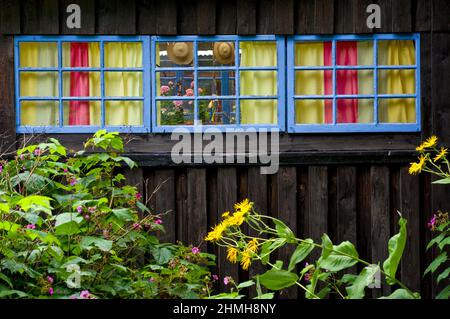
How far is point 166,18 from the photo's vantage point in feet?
21.1

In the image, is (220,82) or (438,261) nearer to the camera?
(438,261)

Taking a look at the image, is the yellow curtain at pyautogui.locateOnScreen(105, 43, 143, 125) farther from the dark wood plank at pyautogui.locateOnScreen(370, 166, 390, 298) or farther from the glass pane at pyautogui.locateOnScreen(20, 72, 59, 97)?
the dark wood plank at pyautogui.locateOnScreen(370, 166, 390, 298)

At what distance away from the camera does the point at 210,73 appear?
658 centimetres

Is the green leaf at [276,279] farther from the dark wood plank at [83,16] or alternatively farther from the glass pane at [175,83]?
the dark wood plank at [83,16]

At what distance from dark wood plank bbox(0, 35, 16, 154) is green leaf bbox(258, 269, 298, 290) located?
13.5 ft

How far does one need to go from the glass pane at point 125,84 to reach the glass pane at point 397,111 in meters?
1.95

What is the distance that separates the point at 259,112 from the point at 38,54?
1820mm

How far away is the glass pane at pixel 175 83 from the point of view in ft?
21.5

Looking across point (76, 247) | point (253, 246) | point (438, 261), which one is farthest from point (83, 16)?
point (253, 246)

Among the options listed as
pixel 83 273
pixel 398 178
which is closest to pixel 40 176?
pixel 83 273

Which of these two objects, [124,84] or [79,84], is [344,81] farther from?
[79,84]
